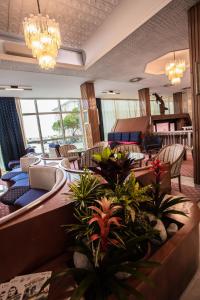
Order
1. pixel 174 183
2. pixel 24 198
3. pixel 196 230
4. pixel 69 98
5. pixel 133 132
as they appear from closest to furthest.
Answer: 1. pixel 196 230
2. pixel 24 198
3. pixel 174 183
4. pixel 133 132
5. pixel 69 98

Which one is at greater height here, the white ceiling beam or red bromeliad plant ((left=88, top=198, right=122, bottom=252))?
the white ceiling beam

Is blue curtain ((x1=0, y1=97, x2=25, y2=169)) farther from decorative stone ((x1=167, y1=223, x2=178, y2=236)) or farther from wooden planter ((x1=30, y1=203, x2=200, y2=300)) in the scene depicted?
decorative stone ((x1=167, y1=223, x2=178, y2=236))

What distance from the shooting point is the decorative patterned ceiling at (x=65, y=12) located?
270 centimetres

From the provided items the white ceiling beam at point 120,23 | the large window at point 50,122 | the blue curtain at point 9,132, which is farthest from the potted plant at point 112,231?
the large window at point 50,122

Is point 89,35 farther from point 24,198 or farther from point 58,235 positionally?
point 58,235

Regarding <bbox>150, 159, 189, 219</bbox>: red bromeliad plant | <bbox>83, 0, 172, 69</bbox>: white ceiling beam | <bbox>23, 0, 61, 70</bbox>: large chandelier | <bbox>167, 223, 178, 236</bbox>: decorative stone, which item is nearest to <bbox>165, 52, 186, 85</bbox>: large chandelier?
<bbox>83, 0, 172, 69</bbox>: white ceiling beam

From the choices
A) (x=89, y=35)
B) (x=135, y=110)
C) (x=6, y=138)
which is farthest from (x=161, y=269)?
(x=135, y=110)

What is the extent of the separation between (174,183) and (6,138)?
6647 mm

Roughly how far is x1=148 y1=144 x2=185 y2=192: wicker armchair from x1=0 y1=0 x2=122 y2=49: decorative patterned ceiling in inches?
100

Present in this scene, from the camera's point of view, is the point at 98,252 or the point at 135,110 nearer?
the point at 98,252

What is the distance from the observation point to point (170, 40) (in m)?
3.56

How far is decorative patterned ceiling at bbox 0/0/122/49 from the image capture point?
2.70m

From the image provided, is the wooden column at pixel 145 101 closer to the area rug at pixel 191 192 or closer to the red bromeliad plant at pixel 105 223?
the area rug at pixel 191 192

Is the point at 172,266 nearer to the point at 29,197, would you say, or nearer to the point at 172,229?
the point at 172,229
